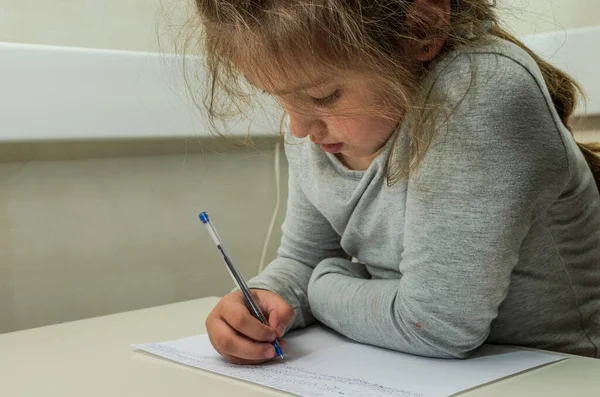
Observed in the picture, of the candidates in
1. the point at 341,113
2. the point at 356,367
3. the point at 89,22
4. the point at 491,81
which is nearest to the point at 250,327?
the point at 356,367

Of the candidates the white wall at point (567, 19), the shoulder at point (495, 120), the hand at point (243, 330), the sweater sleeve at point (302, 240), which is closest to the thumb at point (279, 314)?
the hand at point (243, 330)

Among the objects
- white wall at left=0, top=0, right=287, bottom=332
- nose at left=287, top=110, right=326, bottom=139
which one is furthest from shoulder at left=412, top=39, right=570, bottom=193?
white wall at left=0, top=0, right=287, bottom=332

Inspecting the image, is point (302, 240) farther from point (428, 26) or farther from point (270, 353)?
point (428, 26)

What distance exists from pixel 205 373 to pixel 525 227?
0.34 m

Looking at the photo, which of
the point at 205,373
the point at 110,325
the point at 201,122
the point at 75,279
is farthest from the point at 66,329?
the point at 201,122

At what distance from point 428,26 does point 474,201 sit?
171 mm

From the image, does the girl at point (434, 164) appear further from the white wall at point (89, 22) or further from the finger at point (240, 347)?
the white wall at point (89, 22)

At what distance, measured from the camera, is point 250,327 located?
0.67m

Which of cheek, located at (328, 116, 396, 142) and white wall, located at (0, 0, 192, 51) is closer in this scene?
cheek, located at (328, 116, 396, 142)

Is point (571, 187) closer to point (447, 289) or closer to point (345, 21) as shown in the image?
point (447, 289)

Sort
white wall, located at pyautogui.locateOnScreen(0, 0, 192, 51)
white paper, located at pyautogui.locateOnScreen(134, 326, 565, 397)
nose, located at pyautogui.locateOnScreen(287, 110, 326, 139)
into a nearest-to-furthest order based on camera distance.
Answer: white paper, located at pyautogui.locateOnScreen(134, 326, 565, 397) < nose, located at pyautogui.locateOnScreen(287, 110, 326, 139) < white wall, located at pyautogui.locateOnScreen(0, 0, 192, 51)

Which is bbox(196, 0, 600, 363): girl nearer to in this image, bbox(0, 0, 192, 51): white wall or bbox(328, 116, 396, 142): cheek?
bbox(328, 116, 396, 142): cheek

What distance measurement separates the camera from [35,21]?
1.04 metres

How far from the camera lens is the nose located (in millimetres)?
664
